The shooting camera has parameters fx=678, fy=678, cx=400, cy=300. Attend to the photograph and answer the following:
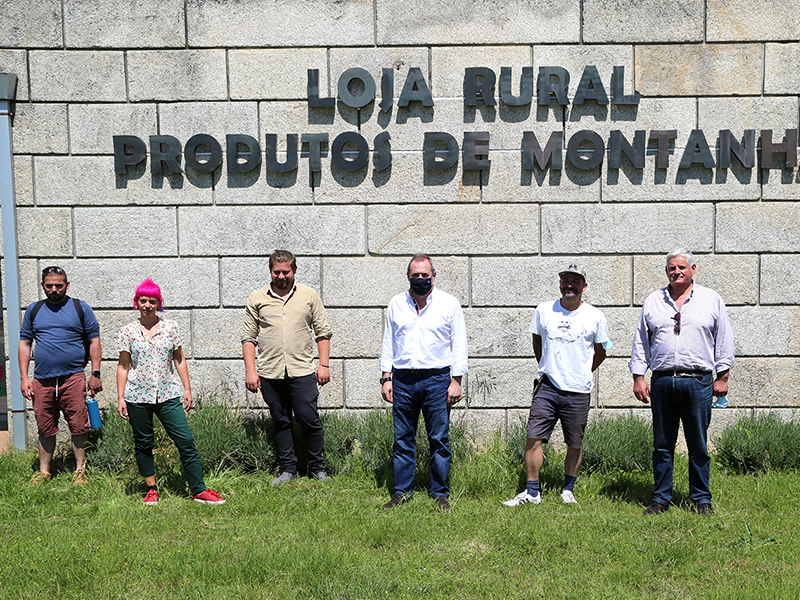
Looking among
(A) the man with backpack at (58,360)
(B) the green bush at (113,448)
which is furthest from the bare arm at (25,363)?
(B) the green bush at (113,448)

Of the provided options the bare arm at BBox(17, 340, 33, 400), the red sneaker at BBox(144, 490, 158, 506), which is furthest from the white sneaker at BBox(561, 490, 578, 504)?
the bare arm at BBox(17, 340, 33, 400)

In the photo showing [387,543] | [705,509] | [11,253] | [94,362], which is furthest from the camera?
[11,253]

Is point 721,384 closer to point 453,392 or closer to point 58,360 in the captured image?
point 453,392

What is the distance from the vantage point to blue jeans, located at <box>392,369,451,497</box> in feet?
16.6

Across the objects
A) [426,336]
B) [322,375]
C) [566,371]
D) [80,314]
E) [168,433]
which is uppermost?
[80,314]

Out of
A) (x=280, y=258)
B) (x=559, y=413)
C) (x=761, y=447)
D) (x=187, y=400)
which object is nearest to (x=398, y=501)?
(x=559, y=413)

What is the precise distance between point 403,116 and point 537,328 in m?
2.44

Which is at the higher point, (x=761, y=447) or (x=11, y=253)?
(x=11, y=253)

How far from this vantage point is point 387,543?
14.5 ft

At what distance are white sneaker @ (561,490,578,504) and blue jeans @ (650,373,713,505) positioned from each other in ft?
1.92

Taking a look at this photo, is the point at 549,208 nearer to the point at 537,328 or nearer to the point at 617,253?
the point at 617,253

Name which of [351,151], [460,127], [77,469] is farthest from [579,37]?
[77,469]

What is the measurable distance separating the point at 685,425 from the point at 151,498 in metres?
4.03

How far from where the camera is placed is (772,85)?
6.19m
